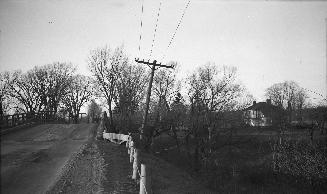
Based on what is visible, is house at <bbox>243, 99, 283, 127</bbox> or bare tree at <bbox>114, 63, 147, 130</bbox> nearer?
bare tree at <bbox>114, 63, 147, 130</bbox>

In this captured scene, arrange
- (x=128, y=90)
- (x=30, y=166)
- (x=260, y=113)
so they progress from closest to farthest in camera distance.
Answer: (x=30, y=166)
(x=128, y=90)
(x=260, y=113)

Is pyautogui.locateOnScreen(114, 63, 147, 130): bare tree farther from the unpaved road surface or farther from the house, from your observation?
the house

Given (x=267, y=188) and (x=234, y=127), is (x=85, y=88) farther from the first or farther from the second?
(x=267, y=188)

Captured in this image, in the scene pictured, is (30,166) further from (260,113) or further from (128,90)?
(260,113)

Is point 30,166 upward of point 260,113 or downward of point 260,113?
downward

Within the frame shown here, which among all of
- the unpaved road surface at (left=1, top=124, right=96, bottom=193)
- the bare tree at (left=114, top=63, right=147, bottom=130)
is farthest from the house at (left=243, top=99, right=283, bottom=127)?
the unpaved road surface at (left=1, top=124, right=96, bottom=193)

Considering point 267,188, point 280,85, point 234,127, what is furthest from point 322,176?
point 280,85

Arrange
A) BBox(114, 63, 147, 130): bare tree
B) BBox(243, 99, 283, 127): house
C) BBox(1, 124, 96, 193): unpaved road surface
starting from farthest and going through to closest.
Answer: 1. BBox(243, 99, 283, 127): house
2. BBox(114, 63, 147, 130): bare tree
3. BBox(1, 124, 96, 193): unpaved road surface

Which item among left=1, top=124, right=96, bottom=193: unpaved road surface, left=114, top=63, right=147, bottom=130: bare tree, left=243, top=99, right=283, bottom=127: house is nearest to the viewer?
left=1, top=124, right=96, bottom=193: unpaved road surface

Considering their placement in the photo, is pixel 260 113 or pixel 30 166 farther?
pixel 260 113

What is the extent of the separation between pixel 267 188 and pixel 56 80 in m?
48.7

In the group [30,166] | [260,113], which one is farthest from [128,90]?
[260,113]

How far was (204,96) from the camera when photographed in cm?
5012

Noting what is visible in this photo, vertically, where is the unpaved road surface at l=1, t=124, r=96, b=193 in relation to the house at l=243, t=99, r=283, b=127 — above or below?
below
